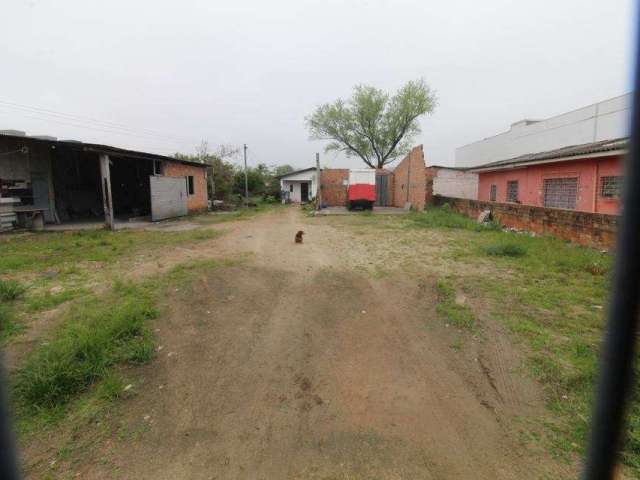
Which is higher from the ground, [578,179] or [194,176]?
[194,176]

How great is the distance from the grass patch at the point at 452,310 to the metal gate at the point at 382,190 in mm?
20702

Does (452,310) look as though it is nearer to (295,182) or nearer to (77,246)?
(77,246)

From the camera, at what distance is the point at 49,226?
12891 mm

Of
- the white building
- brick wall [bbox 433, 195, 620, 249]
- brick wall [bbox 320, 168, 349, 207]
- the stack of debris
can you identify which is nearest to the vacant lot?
brick wall [bbox 433, 195, 620, 249]

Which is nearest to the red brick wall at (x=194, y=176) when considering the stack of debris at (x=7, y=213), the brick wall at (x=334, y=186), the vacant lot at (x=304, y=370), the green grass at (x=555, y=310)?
the stack of debris at (x=7, y=213)

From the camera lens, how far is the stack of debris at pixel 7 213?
37.3 ft

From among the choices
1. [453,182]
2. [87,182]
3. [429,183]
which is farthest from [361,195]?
[87,182]

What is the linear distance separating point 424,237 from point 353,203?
1014 cm

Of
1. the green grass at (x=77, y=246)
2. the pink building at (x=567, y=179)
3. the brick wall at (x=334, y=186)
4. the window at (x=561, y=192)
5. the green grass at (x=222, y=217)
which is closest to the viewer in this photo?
the green grass at (x=77, y=246)

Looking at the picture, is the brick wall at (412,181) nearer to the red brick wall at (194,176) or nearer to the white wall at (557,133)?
the white wall at (557,133)

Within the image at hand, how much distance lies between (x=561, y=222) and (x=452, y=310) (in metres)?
6.69

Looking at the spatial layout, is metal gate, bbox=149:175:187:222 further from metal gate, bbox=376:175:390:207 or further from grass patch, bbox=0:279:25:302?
metal gate, bbox=376:175:390:207

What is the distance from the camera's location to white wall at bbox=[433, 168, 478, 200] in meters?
23.1

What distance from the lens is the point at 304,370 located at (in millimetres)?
3254
